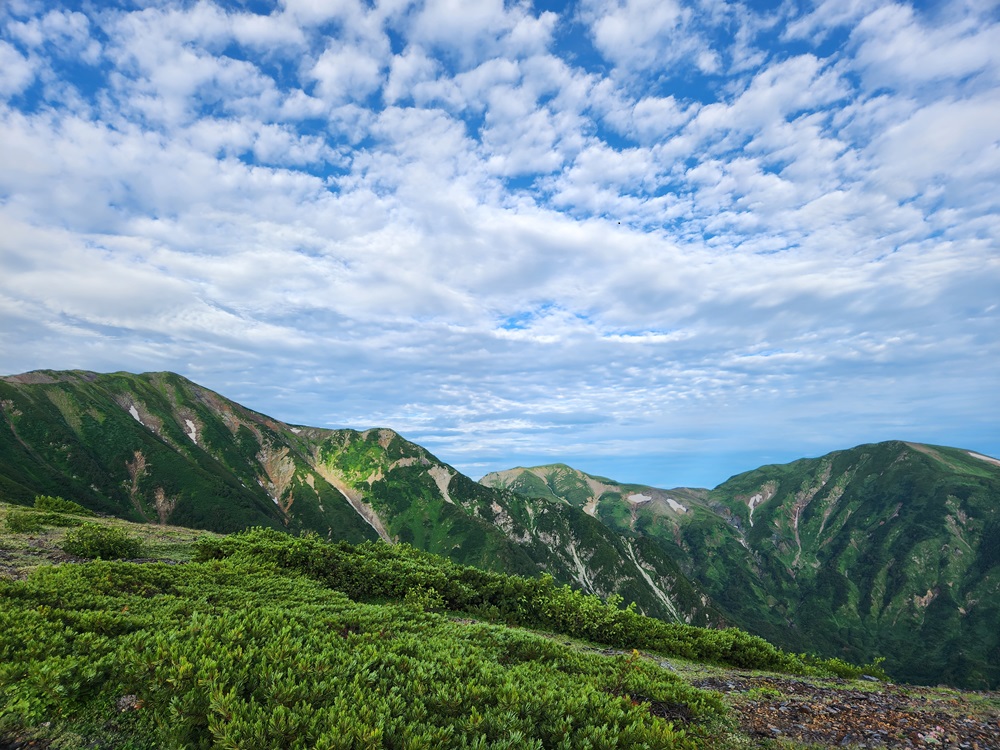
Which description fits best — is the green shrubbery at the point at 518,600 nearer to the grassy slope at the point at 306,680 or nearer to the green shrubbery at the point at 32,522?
the grassy slope at the point at 306,680

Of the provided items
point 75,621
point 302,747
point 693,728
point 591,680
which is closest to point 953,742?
point 693,728

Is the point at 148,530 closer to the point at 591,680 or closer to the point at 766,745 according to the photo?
the point at 591,680

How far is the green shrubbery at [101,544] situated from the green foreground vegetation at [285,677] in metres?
6.82

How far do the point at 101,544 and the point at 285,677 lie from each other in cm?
1941

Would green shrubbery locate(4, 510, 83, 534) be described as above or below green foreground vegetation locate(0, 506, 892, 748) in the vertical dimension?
below

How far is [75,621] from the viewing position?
33.8 ft

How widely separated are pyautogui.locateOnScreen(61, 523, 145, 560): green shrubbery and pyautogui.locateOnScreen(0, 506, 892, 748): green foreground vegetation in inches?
268

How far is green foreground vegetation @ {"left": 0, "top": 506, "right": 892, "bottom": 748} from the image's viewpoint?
717cm

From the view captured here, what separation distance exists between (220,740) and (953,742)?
15097 mm

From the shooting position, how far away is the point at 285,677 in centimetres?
872

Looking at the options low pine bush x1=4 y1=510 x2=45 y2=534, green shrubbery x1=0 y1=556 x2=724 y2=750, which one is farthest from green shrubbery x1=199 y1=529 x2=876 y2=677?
low pine bush x1=4 y1=510 x2=45 y2=534

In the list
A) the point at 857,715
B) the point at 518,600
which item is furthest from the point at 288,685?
the point at 518,600

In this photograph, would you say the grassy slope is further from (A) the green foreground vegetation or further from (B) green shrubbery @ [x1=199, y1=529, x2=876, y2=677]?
(B) green shrubbery @ [x1=199, y1=529, x2=876, y2=677]

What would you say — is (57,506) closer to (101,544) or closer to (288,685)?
(101,544)
